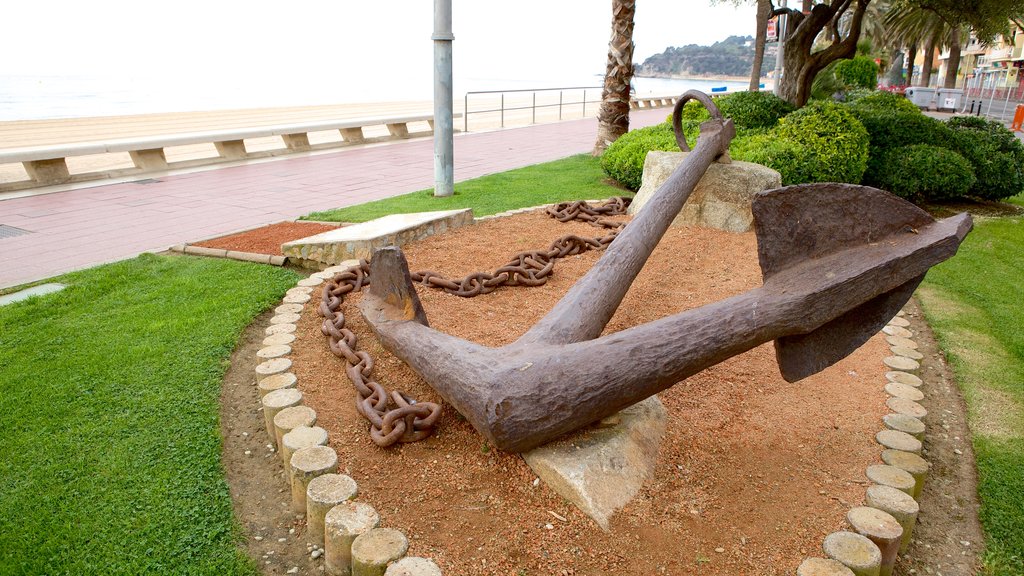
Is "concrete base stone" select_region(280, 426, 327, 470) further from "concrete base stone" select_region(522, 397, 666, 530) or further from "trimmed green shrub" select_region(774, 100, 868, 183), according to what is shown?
"trimmed green shrub" select_region(774, 100, 868, 183)

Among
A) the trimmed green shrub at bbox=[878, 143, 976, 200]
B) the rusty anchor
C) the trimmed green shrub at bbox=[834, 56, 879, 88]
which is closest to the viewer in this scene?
the rusty anchor

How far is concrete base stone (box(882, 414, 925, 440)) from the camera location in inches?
109

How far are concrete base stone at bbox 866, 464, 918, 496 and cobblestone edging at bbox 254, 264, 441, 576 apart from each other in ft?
5.42

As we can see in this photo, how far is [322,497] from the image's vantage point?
7.20ft

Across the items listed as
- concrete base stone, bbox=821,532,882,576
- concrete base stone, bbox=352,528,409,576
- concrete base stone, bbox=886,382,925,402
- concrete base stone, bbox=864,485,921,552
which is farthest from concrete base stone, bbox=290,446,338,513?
concrete base stone, bbox=886,382,925,402

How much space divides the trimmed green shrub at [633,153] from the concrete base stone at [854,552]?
5.91m

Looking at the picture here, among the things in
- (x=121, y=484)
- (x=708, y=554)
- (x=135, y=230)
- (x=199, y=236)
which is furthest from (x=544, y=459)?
(x=135, y=230)

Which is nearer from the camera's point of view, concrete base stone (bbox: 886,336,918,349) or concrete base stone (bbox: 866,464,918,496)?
concrete base stone (bbox: 866,464,918,496)

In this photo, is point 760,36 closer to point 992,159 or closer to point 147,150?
point 992,159

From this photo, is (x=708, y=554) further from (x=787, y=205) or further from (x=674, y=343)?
(x=787, y=205)

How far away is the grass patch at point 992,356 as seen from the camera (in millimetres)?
2451

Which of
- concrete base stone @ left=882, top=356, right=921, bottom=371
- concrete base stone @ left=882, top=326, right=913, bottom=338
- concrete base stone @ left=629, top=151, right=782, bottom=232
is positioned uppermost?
concrete base stone @ left=629, top=151, right=782, bottom=232

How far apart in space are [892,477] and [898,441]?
1.03 ft

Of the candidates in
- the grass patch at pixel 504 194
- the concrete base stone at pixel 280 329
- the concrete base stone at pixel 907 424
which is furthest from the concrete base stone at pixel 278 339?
the grass patch at pixel 504 194
